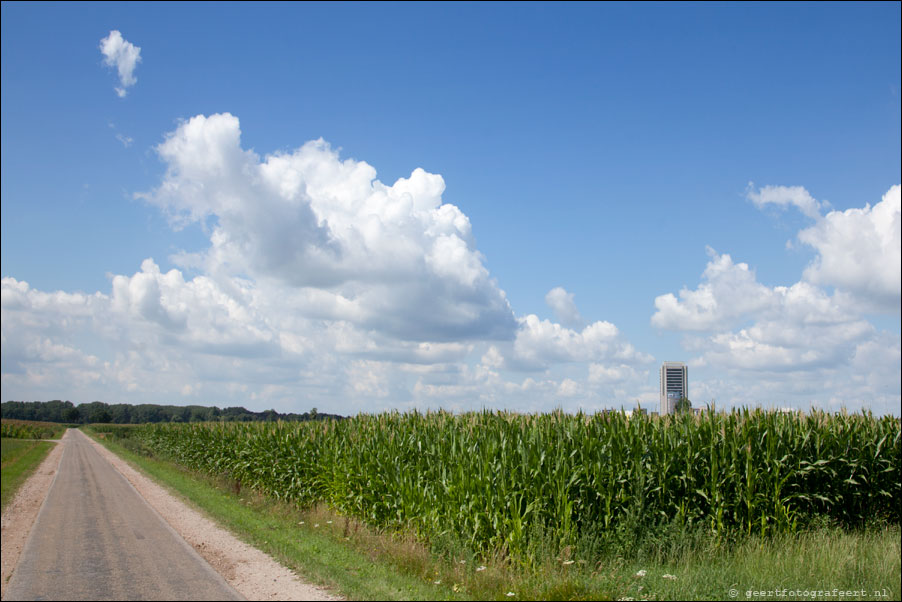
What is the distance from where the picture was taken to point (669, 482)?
36.9ft

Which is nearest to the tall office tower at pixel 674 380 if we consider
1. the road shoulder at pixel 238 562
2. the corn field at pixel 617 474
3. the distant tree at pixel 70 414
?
the corn field at pixel 617 474

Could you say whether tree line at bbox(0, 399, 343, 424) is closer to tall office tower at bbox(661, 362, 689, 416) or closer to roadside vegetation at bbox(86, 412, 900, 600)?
roadside vegetation at bbox(86, 412, 900, 600)

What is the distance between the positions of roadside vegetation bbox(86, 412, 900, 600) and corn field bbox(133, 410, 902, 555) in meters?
0.04

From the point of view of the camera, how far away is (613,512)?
431 inches

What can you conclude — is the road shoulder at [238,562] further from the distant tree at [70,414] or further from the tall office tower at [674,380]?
the tall office tower at [674,380]

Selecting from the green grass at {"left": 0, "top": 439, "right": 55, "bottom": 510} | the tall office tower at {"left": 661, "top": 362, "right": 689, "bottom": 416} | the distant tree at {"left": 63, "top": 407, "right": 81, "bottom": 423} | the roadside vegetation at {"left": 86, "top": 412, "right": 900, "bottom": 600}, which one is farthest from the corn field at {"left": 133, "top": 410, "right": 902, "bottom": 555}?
the tall office tower at {"left": 661, "top": 362, "right": 689, "bottom": 416}

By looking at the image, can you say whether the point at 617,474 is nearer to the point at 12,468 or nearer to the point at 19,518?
the point at 19,518

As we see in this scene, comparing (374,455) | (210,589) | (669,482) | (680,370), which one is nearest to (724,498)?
(669,482)

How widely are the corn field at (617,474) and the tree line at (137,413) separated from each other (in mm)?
7216

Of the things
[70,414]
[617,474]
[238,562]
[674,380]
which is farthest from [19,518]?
[674,380]

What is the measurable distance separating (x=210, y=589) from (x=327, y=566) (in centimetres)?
199

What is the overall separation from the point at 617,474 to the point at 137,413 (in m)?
76.1

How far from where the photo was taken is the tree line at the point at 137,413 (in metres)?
11.5

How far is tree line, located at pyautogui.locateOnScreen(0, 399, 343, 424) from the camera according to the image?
11.5m
